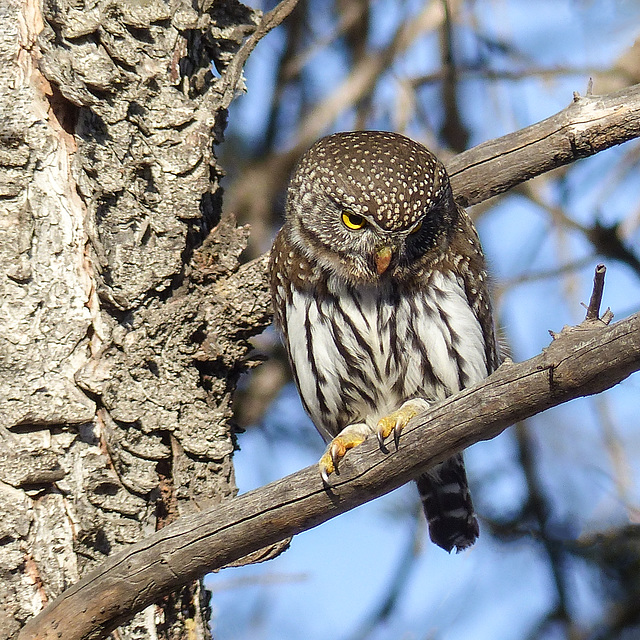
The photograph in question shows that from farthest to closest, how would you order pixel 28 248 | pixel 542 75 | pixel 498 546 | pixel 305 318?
pixel 542 75
pixel 498 546
pixel 305 318
pixel 28 248

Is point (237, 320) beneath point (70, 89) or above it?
beneath

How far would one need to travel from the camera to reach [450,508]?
4035 millimetres

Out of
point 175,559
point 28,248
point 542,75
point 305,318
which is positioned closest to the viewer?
point 175,559

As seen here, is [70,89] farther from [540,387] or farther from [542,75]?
[542,75]

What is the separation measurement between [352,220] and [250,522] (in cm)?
145

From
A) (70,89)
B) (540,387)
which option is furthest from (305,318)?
(540,387)

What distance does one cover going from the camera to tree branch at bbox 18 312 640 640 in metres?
2.32

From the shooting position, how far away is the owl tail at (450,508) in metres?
4.02

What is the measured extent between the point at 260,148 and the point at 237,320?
2.03 m

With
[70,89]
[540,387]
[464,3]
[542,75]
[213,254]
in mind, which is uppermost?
[464,3]

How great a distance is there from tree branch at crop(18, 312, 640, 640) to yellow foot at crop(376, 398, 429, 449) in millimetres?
69

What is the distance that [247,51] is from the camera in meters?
3.44

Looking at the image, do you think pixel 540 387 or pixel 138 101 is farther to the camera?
pixel 138 101

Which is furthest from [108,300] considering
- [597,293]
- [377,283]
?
[597,293]
